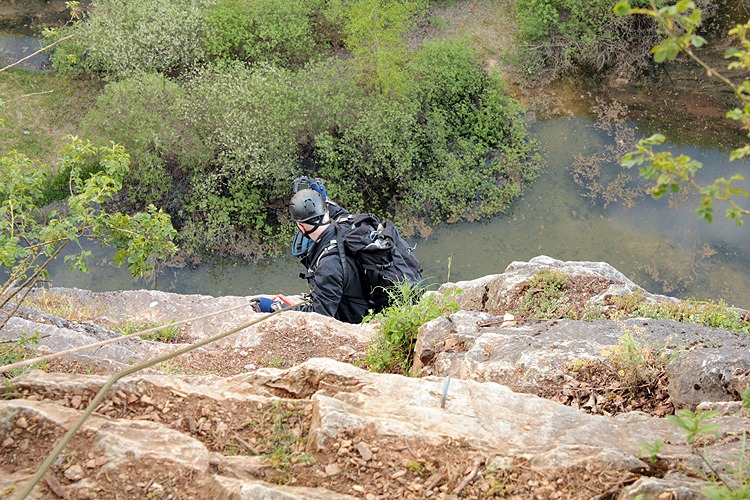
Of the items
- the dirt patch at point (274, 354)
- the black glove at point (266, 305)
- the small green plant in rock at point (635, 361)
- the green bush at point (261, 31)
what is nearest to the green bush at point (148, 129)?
the green bush at point (261, 31)

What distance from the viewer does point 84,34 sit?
→ 17.2 meters

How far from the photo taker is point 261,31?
58.0 feet

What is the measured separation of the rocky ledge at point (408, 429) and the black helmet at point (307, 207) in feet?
9.68

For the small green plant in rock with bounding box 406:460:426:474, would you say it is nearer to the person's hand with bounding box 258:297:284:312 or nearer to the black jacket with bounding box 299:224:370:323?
the black jacket with bounding box 299:224:370:323

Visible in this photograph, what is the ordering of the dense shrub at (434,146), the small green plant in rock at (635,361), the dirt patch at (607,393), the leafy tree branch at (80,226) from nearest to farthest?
the dirt patch at (607,393)
the small green plant in rock at (635,361)
the leafy tree branch at (80,226)
the dense shrub at (434,146)

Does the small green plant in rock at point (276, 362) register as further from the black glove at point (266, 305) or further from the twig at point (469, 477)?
the twig at point (469, 477)

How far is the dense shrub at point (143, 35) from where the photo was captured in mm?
17078

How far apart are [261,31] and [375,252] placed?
11036 millimetres

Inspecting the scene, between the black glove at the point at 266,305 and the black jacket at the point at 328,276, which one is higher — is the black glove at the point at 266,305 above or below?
below

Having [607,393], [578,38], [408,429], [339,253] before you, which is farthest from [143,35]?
[408,429]

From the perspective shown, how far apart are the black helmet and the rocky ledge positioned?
2.95 metres

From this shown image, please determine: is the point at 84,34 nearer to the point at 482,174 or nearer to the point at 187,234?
the point at 187,234

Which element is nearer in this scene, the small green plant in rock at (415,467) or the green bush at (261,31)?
the small green plant in rock at (415,467)

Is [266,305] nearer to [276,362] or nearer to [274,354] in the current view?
[274,354]
